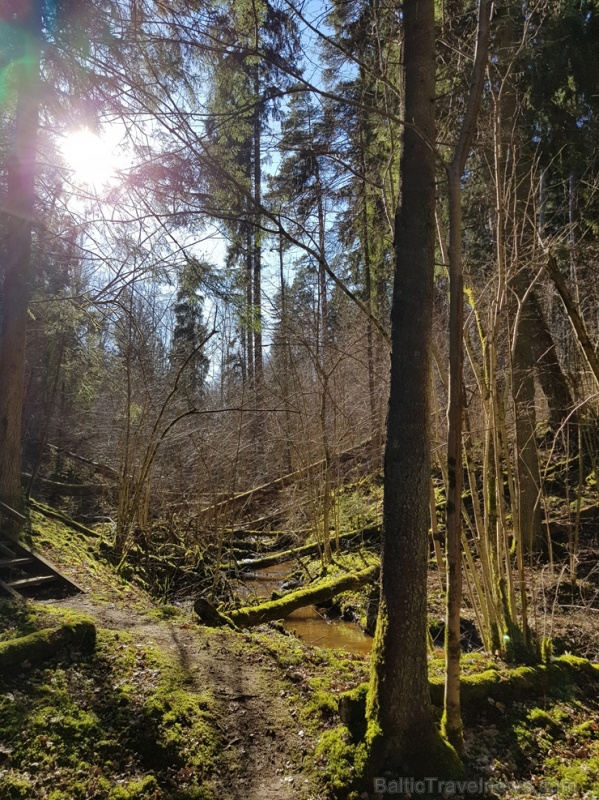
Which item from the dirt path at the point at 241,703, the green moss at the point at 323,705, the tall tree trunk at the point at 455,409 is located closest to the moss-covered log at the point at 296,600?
the dirt path at the point at 241,703

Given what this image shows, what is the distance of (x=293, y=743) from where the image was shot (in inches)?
131

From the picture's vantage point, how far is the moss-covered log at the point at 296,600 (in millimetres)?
5793

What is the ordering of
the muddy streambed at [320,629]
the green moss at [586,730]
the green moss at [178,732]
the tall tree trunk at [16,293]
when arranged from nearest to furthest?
the green moss at [178,732], the green moss at [586,730], the muddy streambed at [320,629], the tall tree trunk at [16,293]

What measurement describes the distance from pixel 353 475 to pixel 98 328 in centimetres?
601

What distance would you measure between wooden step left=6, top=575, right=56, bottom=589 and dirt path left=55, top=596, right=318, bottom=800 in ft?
2.58

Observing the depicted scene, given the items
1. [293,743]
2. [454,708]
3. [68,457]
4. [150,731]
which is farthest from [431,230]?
[68,457]

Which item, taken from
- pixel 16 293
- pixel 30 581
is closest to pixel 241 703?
pixel 30 581

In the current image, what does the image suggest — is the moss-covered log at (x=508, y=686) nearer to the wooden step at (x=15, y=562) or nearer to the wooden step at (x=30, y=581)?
the wooden step at (x=30, y=581)

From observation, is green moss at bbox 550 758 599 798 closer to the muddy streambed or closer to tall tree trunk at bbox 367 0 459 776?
tall tree trunk at bbox 367 0 459 776

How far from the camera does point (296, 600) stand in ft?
20.5

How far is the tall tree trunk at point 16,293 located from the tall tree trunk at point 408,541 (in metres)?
6.54

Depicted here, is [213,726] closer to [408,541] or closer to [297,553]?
[408,541]

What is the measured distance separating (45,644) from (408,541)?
119 inches

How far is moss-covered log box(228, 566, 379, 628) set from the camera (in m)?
5.79
